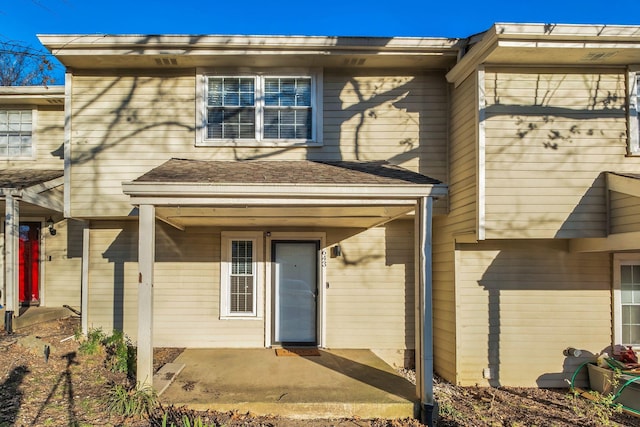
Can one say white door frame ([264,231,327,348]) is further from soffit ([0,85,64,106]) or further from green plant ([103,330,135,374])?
soffit ([0,85,64,106])

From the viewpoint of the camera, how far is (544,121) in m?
6.74

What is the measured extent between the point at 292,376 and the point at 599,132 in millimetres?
5884

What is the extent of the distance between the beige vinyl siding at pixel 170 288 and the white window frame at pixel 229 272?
0.31ft

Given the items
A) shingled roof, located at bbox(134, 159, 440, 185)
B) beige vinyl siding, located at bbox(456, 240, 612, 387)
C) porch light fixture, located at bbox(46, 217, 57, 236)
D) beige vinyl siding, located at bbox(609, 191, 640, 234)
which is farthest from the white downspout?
beige vinyl siding, located at bbox(609, 191, 640, 234)

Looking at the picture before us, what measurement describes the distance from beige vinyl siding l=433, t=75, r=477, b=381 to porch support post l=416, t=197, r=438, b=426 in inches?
56.5

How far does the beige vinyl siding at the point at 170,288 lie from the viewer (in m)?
8.05

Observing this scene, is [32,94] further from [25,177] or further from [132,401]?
[132,401]

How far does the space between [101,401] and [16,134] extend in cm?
681

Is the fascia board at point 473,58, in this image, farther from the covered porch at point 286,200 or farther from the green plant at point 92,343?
the green plant at point 92,343

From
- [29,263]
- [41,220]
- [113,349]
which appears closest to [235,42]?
[113,349]

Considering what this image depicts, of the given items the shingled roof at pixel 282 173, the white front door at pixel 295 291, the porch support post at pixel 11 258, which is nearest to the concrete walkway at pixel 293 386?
the white front door at pixel 295 291

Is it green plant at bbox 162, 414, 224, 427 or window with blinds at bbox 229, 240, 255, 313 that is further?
window with blinds at bbox 229, 240, 255, 313

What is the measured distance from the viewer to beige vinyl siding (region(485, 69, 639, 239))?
661cm

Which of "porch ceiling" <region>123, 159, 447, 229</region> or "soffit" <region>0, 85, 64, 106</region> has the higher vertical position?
"soffit" <region>0, 85, 64, 106</region>
